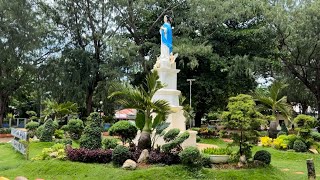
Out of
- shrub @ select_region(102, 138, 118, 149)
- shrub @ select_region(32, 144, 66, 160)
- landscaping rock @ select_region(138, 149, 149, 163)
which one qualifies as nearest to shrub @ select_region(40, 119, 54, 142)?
shrub @ select_region(32, 144, 66, 160)

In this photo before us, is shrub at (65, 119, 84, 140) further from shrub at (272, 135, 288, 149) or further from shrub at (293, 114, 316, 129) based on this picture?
shrub at (293, 114, 316, 129)

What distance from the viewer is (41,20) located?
2730 centimetres

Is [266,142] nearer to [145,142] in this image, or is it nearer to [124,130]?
[124,130]

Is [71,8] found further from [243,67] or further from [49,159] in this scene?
[49,159]

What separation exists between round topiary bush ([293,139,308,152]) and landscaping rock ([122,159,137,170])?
9344 mm

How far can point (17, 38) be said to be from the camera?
24547 millimetres

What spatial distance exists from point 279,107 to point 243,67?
491 cm

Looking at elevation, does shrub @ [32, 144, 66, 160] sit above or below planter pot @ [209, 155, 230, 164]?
above

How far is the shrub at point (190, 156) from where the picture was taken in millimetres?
9227

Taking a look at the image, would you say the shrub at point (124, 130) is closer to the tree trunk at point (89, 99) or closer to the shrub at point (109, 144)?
the shrub at point (109, 144)

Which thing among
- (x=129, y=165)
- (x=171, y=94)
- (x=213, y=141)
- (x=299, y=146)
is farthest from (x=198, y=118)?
(x=129, y=165)

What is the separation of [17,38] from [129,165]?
18.7m

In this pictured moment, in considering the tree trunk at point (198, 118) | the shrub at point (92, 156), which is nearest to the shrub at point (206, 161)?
the shrub at point (92, 156)

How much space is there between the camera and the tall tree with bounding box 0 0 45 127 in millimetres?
24328
